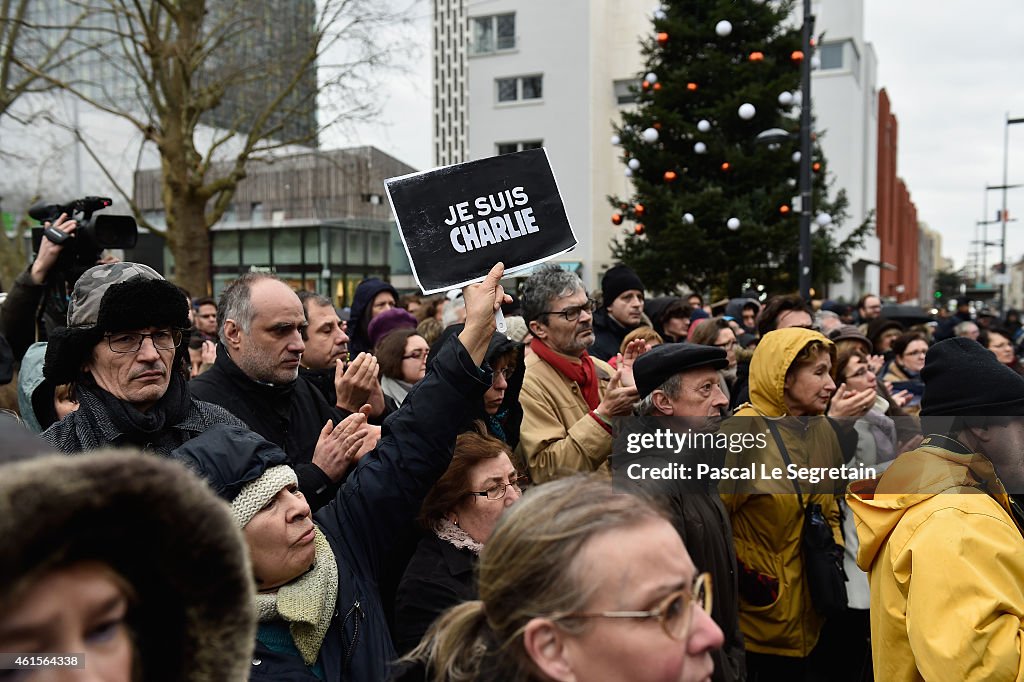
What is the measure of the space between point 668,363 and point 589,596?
197 centimetres

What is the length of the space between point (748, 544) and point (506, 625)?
2233mm

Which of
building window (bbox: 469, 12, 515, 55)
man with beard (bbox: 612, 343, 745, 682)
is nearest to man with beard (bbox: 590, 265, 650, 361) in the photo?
man with beard (bbox: 612, 343, 745, 682)

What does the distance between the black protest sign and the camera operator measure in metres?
1.92

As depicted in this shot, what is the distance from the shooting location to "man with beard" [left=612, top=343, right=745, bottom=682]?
2.88 meters

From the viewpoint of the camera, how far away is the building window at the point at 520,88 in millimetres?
30202

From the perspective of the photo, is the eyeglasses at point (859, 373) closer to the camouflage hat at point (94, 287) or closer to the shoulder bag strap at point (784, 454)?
the shoulder bag strap at point (784, 454)

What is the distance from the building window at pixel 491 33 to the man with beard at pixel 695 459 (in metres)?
29.3

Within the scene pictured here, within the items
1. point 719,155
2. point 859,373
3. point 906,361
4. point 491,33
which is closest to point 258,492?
point 859,373

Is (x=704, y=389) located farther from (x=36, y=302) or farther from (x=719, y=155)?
(x=719, y=155)

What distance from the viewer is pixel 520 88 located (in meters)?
30.4

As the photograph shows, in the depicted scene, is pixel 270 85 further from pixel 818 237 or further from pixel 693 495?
pixel 693 495

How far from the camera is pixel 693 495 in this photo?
9.85 feet

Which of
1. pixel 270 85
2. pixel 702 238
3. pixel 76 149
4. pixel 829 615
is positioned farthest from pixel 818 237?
pixel 76 149

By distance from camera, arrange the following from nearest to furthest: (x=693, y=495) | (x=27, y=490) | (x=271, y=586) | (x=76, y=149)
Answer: (x=27, y=490) → (x=271, y=586) → (x=693, y=495) → (x=76, y=149)
